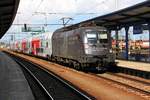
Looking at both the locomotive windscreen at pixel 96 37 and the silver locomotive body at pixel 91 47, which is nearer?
the silver locomotive body at pixel 91 47

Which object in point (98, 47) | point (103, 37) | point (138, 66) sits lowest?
point (138, 66)

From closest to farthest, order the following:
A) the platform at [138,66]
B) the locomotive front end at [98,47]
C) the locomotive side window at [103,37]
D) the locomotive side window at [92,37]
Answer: the locomotive front end at [98,47], the locomotive side window at [92,37], the locomotive side window at [103,37], the platform at [138,66]

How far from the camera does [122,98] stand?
46.8ft

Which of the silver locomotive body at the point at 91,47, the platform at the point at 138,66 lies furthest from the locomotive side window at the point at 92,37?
the platform at the point at 138,66

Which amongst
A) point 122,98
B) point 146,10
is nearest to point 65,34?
point 146,10

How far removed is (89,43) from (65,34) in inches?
248

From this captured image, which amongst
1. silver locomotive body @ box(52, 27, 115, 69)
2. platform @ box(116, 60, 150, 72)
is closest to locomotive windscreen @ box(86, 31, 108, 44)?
silver locomotive body @ box(52, 27, 115, 69)

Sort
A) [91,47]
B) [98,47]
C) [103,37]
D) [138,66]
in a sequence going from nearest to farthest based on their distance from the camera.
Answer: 1. [91,47]
2. [98,47]
3. [103,37]
4. [138,66]

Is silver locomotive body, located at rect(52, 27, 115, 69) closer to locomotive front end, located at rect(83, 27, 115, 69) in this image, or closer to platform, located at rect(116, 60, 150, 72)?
locomotive front end, located at rect(83, 27, 115, 69)

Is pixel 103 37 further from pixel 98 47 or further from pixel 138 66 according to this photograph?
pixel 138 66

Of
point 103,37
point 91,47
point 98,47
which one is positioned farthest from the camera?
point 103,37

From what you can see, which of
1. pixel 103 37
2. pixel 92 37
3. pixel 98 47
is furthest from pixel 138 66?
pixel 92 37

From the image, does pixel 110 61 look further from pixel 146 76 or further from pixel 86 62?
pixel 146 76

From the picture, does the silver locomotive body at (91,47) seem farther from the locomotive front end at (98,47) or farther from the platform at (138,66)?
the platform at (138,66)
